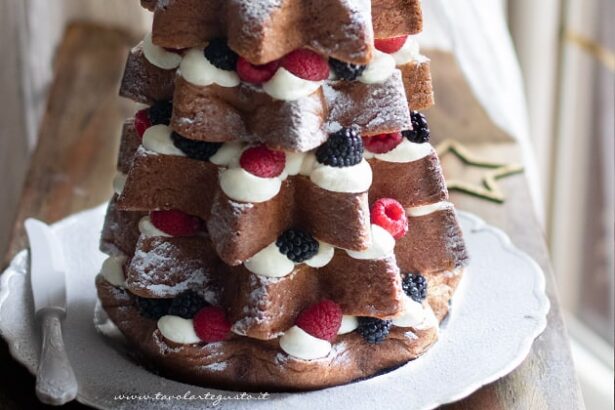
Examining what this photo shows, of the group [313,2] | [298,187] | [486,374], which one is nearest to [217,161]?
[298,187]

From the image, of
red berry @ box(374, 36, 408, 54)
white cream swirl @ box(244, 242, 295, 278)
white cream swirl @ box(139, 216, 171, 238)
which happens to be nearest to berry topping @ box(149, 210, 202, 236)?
white cream swirl @ box(139, 216, 171, 238)

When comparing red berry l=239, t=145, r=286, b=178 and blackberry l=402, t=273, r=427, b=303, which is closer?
red berry l=239, t=145, r=286, b=178

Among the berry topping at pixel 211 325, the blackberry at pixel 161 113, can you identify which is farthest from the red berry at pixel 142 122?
the berry topping at pixel 211 325

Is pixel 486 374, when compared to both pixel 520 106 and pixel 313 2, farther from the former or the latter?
pixel 520 106

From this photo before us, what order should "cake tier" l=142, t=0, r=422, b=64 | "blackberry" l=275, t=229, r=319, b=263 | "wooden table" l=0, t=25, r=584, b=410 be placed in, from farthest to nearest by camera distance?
"wooden table" l=0, t=25, r=584, b=410, "blackberry" l=275, t=229, r=319, b=263, "cake tier" l=142, t=0, r=422, b=64

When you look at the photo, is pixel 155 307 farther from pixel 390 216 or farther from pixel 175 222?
pixel 390 216

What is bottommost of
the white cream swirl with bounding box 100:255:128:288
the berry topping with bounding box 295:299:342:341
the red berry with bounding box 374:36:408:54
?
the white cream swirl with bounding box 100:255:128:288

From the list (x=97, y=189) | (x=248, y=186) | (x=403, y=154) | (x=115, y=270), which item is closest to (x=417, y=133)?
(x=403, y=154)

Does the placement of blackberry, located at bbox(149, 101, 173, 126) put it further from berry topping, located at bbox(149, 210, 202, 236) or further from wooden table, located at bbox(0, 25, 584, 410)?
wooden table, located at bbox(0, 25, 584, 410)
